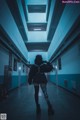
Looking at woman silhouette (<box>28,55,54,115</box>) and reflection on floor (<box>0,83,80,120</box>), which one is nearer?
reflection on floor (<box>0,83,80,120</box>)

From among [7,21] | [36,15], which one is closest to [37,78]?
[7,21]

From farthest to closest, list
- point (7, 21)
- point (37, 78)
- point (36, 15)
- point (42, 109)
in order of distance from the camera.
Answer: point (36, 15) < point (7, 21) < point (42, 109) < point (37, 78)

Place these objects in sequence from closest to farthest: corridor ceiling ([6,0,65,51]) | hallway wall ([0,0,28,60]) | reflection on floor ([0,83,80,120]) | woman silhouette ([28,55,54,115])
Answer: reflection on floor ([0,83,80,120]) < woman silhouette ([28,55,54,115]) < hallway wall ([0,0,28,60]) < corridor ceiling ([6,0,65,51])

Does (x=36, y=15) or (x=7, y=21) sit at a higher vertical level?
(x=36, y=15)

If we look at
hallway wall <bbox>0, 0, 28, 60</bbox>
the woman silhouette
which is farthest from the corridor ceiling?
the woman silhouette

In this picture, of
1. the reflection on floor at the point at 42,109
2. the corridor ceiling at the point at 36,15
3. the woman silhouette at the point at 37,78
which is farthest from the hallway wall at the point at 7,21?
the reflection on floor at the point at 42,109

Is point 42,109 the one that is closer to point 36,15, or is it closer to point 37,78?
point 37,78

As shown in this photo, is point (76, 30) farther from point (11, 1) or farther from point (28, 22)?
point (28, 22)

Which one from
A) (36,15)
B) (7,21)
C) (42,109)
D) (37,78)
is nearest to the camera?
(37,78)

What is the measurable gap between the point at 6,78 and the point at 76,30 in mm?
3679

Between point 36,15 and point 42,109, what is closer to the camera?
point 42,109

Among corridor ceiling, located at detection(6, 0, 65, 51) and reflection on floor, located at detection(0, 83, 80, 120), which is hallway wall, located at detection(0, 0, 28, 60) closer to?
corridor ceiling, located at detection(6, 0, 65, 51)

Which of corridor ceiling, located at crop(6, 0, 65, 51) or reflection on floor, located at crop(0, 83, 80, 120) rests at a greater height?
corridor ceiling, located at crop(6, 0, 65, 51)

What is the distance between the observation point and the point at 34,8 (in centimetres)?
875
